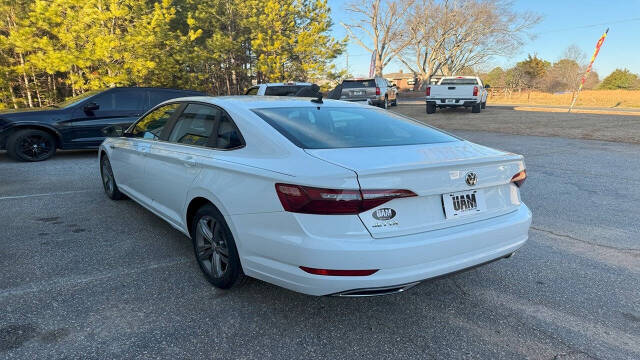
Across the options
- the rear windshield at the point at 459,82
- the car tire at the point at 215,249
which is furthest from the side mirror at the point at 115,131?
the rear windshield at the point at 459,82

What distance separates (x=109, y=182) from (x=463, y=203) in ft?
15.6

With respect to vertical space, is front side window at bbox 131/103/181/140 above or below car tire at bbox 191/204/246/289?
above

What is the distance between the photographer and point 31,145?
8320 mm

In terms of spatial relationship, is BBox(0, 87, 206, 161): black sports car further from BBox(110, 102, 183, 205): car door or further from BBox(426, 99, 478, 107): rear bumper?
BBox(426, 99, 478, 107): rear bumper

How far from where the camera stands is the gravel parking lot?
231 centimetres

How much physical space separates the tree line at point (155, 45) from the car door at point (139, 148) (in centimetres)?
1118

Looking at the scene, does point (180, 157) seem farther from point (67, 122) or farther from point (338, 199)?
point (67, 122)

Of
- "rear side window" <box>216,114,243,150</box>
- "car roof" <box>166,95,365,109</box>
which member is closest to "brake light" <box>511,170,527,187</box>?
"car roof" <box>166,95,365,109</box>

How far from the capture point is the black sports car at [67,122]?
26.8 feet

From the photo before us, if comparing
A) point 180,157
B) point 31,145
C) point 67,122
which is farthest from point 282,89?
point 180,157

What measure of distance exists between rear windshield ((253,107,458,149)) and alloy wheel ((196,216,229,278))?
0.87m

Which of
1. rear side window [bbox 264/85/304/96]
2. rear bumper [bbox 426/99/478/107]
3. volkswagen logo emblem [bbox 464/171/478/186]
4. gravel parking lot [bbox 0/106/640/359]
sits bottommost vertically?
gravel parking lot [bbox 0/106/640/359]

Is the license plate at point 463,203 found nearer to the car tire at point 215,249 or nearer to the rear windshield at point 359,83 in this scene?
the car tire at point 215,249

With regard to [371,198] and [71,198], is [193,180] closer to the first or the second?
[371,198]
